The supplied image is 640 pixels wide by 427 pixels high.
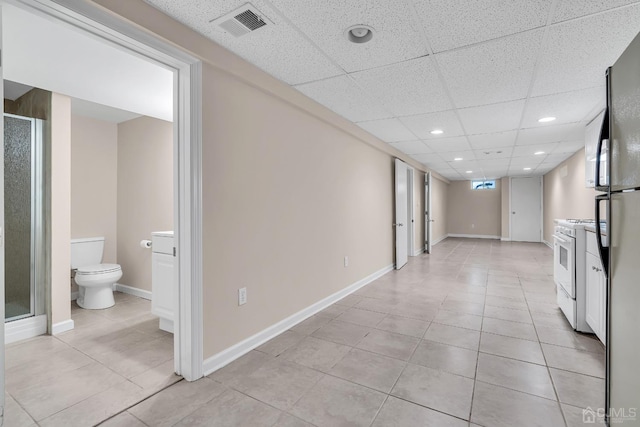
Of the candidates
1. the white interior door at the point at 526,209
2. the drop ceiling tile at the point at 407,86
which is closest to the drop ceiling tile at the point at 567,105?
the drop ceiling tile at the point at 407,86

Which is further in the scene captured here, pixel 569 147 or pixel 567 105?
pixel 569 147

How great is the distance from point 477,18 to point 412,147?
3.73 m

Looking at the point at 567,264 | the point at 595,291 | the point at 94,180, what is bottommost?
the point at 595,291

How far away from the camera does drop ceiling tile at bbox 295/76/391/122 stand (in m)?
2.74

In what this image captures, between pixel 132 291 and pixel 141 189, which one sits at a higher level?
pixel 141 189

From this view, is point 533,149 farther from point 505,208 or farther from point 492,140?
point 505,208

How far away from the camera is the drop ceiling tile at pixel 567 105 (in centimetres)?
287

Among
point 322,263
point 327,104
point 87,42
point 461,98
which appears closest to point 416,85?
point 461,98

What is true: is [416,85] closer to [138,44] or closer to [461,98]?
[461,98]

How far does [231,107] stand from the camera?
2244 mm

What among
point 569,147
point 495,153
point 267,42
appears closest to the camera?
point 267,42

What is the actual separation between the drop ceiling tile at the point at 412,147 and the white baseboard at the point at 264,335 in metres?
2.62

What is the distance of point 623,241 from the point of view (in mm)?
1274

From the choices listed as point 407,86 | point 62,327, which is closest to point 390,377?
point 407,86
